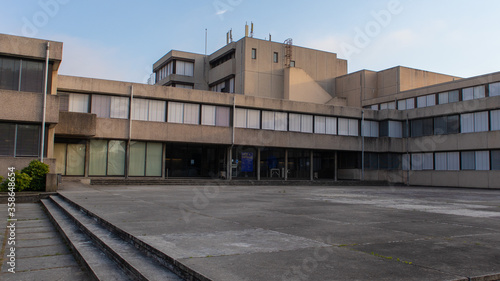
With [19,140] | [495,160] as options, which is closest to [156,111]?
[19,140]

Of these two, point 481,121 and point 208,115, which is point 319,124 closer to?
point 208,115

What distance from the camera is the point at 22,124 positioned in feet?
65.0

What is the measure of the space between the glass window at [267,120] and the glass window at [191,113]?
6269mm

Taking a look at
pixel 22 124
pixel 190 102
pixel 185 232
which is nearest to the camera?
pixel 185 232

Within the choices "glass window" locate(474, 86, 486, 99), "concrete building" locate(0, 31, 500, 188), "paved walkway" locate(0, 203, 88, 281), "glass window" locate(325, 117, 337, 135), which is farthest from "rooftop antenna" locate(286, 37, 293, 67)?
"paved walkway" locate(0, 203, 88, 281)

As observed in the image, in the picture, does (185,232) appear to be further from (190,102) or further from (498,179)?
(498,179)

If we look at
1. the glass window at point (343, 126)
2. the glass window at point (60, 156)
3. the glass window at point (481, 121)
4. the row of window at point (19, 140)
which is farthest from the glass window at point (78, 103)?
the glass window at point (481, 121)

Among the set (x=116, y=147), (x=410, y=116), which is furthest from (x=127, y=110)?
(x=410, y=116)

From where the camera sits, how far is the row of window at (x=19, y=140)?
19156 millimetres

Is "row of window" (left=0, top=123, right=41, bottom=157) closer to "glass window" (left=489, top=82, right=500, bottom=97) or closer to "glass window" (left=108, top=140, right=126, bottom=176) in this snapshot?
"glass window" (left=108, top=140, right=126, bottom=176)

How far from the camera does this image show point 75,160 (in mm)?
28469

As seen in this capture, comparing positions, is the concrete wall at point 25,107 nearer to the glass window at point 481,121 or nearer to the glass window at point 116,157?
the glass window at point 116,157

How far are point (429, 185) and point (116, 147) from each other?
2912 cm

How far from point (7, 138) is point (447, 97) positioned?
1527 inches
